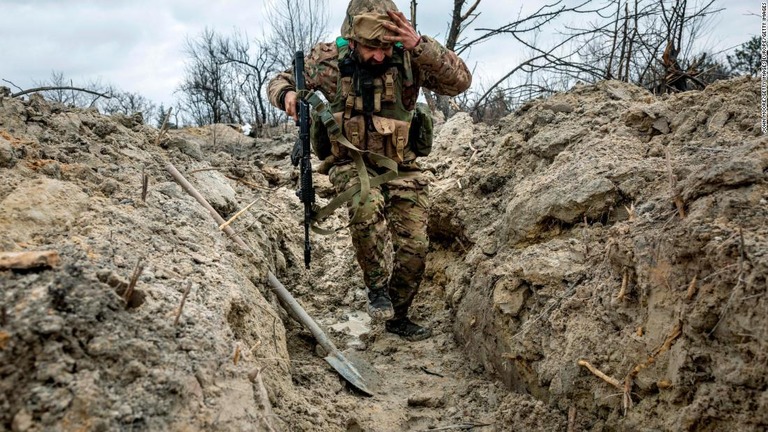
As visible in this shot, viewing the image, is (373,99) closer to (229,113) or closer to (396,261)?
(396,261)

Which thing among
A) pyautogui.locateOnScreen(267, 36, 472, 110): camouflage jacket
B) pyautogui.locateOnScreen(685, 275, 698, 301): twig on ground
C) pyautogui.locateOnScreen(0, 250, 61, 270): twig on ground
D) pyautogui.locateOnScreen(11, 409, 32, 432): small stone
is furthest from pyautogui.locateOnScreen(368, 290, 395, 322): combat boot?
pyautogui.locateOnScreen(11, 409, 32, 432): small stone

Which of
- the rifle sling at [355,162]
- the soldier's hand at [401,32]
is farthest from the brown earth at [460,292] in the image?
the soldier's hand at [401,32]

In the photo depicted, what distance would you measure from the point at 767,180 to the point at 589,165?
131 cm

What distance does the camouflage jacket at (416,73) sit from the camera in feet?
12.5

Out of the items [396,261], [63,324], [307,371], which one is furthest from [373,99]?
[63,324]

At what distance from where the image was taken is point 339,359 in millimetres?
3389

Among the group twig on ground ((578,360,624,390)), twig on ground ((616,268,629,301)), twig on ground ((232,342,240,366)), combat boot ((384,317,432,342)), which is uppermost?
twig on ground ((616,268,629,301))

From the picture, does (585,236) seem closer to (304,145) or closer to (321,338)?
(321,338)

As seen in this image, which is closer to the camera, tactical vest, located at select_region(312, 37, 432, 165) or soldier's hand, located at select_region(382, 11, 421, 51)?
soldier's hand, located at select_region(382, 11, 421, 51)

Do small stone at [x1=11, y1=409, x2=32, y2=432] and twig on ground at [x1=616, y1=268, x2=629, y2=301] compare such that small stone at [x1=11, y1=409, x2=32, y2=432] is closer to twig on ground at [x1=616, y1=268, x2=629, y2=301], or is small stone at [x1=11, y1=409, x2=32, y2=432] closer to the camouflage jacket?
twig on ground at [x1=616, y1=268, x2=629, y2=301]

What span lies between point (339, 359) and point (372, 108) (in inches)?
65.0

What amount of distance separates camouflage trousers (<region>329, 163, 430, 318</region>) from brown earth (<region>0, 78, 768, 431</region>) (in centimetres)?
34

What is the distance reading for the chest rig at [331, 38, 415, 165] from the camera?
3822 millimetres

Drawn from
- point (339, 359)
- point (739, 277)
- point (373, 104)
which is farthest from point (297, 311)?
point (739, 277)
